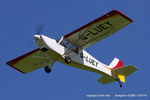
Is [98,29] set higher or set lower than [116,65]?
higher

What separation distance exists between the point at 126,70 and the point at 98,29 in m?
4.36

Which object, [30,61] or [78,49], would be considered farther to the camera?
[30,61]

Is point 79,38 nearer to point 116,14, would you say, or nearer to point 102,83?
point 116,14

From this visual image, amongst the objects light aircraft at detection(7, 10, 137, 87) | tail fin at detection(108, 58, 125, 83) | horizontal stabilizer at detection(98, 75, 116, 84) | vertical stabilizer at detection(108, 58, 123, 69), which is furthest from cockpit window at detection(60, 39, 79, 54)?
vertical stabilizer at detection(108, 58, 123, 69)

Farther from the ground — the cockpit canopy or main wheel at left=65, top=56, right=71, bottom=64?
A: the cockpit canopy

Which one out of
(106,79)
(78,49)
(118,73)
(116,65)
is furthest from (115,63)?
(78,49)

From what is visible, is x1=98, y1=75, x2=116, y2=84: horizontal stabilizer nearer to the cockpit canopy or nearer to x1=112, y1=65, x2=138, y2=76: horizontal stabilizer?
x1=112, y1=65, x2=138, y2=76: horizontal stabilizer

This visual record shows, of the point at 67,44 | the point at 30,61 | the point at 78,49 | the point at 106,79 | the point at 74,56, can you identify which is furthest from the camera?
the point at 106,79

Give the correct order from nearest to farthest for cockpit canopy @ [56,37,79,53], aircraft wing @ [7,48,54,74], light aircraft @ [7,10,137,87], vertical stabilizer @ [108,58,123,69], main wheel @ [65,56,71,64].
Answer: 1. light aircraft @ [7,10,137,87]
2. main wheel @ [65,56,71,64]
3. cockpit canopy @ [56,37,79,53]
4. aircraft wing @ [7,48,54,74]
5. vertical stabilizer @ [108,58,123,69]

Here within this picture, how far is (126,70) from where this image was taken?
62.1 ft

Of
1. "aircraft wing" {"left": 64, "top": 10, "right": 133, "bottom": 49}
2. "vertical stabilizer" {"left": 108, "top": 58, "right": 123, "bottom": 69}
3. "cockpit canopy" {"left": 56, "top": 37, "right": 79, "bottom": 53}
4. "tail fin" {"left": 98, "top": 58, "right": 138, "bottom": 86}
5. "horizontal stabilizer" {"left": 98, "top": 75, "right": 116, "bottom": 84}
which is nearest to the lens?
"aircraft wing" {"left": 64, "top": 10, "right": 133, "bottom": 49}

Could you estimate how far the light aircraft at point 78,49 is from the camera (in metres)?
15.1

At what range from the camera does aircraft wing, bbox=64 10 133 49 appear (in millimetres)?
14906

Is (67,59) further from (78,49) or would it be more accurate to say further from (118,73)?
(118,73)
